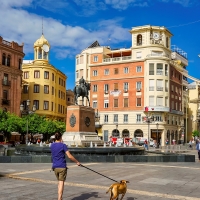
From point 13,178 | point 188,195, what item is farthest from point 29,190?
point 188,195

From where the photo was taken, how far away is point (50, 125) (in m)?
53.2

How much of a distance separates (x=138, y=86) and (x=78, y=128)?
40101mm

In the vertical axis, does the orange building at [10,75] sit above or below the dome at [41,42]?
below

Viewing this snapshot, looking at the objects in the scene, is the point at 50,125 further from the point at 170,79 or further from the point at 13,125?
the point at 170,79

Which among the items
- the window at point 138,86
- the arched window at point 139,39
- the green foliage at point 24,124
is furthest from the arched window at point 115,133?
the arched window at point 139,39

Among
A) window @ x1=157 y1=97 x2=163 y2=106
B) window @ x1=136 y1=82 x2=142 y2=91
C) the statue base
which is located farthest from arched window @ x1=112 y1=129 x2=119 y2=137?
the statue base

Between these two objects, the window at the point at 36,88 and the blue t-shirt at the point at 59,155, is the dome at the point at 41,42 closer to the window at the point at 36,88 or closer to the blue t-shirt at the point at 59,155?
the window at the point at 36,88

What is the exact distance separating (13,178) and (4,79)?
46.7m

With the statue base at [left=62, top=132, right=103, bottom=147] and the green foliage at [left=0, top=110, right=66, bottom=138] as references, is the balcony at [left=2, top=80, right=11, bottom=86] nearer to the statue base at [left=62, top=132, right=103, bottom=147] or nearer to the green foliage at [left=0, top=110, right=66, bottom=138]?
the green foliage at [left=0, top=110, right=66, bottom=138]

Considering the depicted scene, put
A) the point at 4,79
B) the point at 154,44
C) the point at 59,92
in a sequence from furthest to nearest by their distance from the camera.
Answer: the point at 59,92 < the point at 154,44 < the point at 4,79

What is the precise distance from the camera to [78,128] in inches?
1076

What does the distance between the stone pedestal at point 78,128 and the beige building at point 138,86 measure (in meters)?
34.7

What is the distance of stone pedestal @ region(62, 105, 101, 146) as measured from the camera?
88.3 feet

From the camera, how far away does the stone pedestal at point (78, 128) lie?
26906mm
